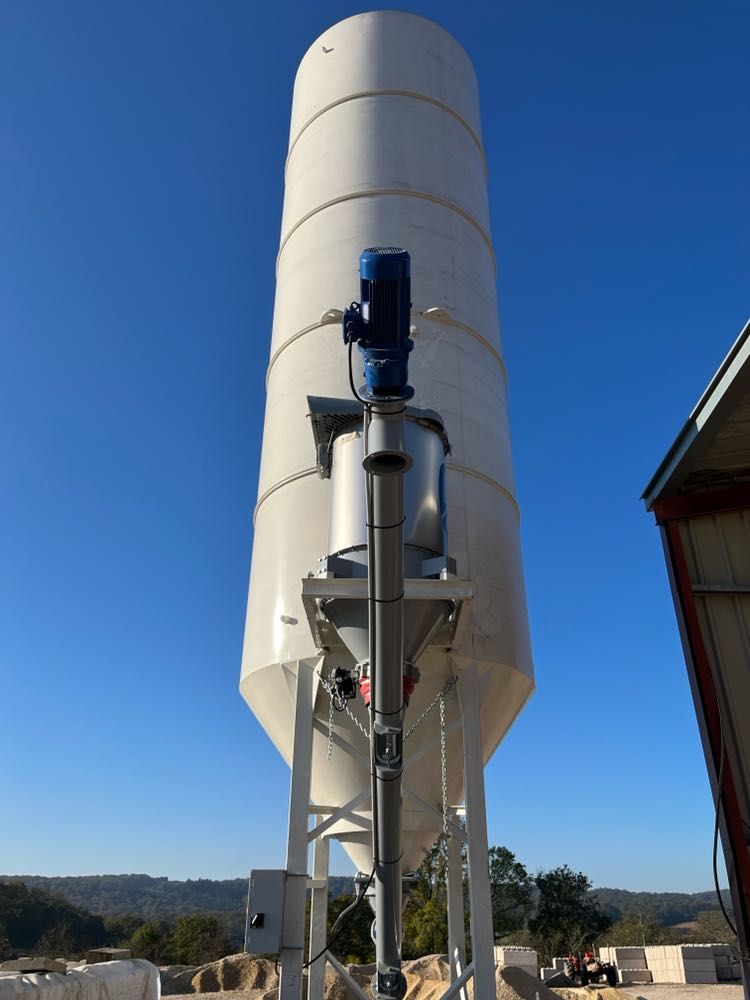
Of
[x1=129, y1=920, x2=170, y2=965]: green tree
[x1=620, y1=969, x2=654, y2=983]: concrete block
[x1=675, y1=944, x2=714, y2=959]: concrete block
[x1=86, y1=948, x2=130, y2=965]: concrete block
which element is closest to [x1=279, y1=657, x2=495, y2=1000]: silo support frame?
[x1=86, y1=948, x2=130, y2=965]: concrete block

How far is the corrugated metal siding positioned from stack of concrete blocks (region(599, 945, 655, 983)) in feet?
85.9

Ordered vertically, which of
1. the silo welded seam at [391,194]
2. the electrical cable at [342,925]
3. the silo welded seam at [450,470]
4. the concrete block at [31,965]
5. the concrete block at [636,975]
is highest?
the silo welded seam at [391,194]

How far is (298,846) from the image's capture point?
6.60 m

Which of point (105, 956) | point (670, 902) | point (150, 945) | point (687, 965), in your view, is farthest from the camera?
point (670, 902)

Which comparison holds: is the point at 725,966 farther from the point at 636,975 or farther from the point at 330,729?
the point at 330,729

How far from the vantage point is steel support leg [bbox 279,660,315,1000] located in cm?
628

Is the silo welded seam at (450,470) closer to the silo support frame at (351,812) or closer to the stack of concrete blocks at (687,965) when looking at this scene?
the silo support frame at (351,812)

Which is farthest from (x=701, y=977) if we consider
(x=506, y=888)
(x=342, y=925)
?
(x=342, y=925)

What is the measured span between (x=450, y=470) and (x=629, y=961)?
30.2m

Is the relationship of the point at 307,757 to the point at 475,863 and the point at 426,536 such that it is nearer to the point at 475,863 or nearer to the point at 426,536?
the point at 475,863

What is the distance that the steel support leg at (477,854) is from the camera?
6.20 metres

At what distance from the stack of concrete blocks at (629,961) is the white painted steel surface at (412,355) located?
26.2 meters

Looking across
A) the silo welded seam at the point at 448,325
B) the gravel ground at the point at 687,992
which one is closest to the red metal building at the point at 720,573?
the silo welded seam at the point at 448,325

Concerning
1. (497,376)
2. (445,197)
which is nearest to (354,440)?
(497,376)
